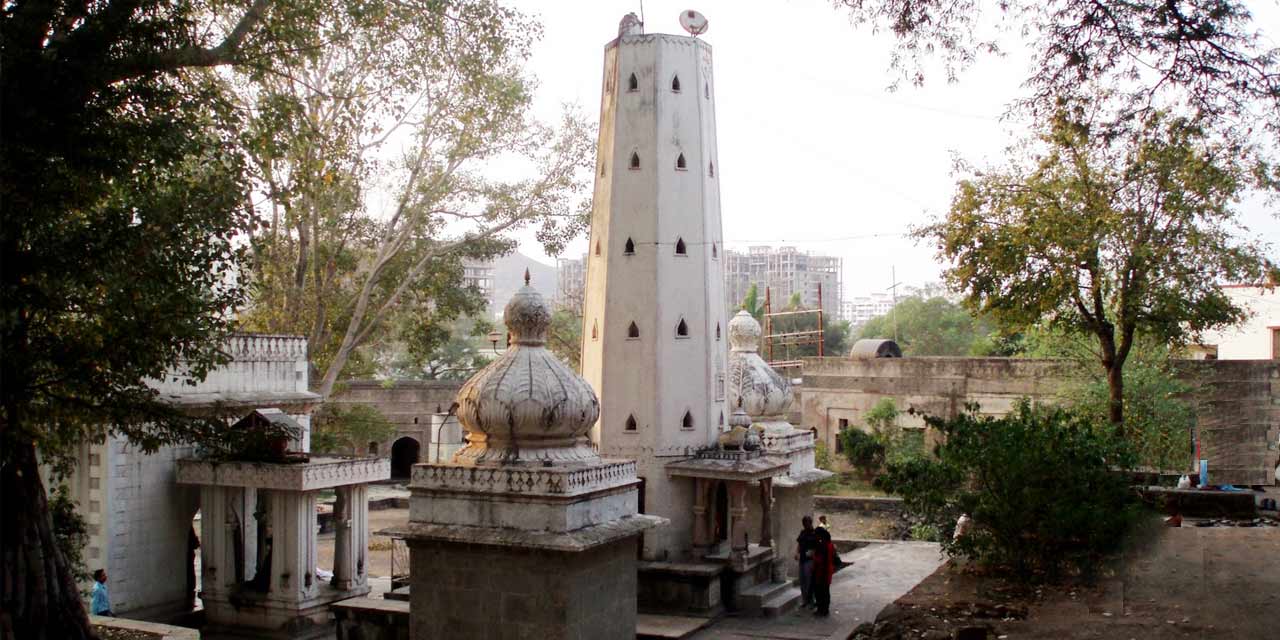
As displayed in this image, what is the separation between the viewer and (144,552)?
50.5 ft

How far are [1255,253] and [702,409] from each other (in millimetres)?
12094

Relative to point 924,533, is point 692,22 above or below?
above

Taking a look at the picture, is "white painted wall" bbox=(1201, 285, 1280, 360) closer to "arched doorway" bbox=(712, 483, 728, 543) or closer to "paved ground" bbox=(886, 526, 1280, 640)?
"paved ground" bbox=(886, 526, 1280, 640)

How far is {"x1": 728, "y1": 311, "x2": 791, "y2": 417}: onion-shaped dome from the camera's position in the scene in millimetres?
19016

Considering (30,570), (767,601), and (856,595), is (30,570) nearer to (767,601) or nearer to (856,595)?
(767,601)

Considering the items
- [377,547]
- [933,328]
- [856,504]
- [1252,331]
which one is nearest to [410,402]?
[377,547]

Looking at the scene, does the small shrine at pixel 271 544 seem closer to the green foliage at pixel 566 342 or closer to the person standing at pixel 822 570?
the person standing at pixel 822 570

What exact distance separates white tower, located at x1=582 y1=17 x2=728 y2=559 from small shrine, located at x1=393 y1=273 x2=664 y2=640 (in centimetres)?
→ 365

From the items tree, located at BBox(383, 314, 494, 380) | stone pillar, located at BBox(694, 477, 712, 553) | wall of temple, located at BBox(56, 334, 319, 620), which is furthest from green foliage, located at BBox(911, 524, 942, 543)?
wall of temple, located at BBox(56, 334, 319, 620)

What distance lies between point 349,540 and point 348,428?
1348 cm

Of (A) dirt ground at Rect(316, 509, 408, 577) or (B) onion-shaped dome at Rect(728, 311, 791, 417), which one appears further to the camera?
(A) dirt ground at Rect(316, 509, 408, 577)

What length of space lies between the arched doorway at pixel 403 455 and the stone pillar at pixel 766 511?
73.7 feet

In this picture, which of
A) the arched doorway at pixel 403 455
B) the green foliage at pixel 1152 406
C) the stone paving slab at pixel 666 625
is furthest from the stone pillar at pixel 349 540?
the arched doorway at pixel 403 455

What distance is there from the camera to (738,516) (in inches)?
628
